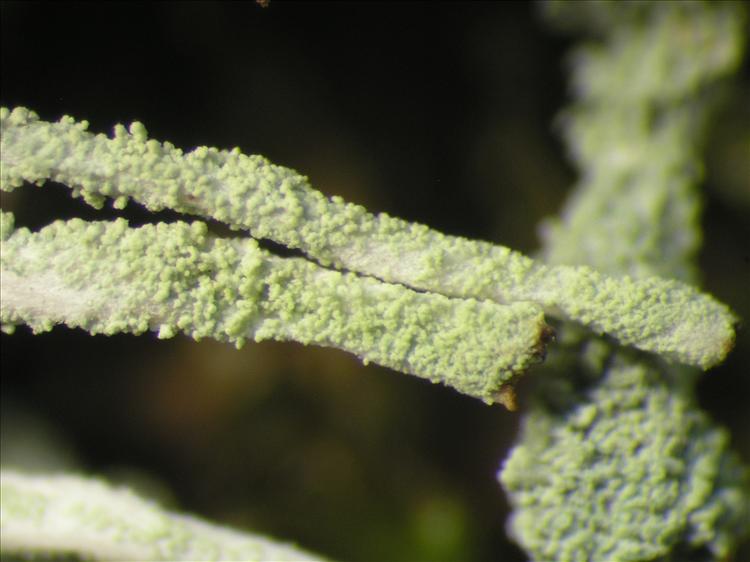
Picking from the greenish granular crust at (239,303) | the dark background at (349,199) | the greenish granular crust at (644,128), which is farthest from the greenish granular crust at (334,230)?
the dark background at (349,199)

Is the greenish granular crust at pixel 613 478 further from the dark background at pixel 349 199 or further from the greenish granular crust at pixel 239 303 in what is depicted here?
the dark background at pixel 349 199

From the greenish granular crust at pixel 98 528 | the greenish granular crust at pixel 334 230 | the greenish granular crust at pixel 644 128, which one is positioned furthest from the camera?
the greenish granular crust at pixel 644 128

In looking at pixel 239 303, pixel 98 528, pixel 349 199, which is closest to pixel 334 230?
pixel 239 303

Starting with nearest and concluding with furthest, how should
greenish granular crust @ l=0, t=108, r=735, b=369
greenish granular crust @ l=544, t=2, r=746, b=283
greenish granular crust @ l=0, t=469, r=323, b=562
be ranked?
greenish granular crust @ l=0, t=108, r=735, b=369 → greenish granular crust @ l=0, t=469, r=323, b=562 → greenish granular crust @ l=544, t=2, r=746, b=283

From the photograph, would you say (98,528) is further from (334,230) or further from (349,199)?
(349,199)

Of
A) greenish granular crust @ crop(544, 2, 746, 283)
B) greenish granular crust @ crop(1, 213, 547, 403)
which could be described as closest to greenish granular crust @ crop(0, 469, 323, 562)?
greenish granular crust @ crop(1, 213, 547, 403)

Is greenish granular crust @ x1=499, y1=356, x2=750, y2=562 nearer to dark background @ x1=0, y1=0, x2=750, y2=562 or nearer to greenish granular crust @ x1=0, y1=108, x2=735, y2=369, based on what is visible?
greenish granular crust @ x1=0, y1=108, x2=735, y2=369
